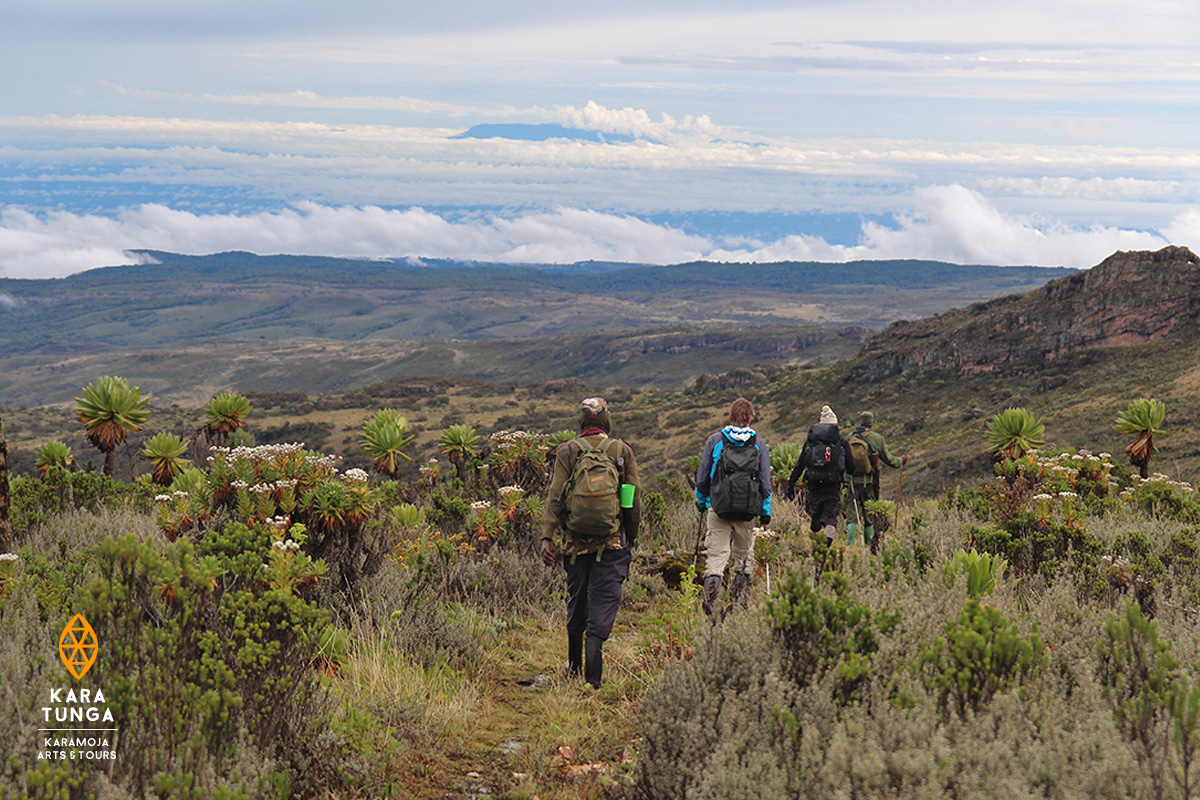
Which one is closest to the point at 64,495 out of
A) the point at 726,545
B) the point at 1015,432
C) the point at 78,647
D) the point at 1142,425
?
the point at 78,647

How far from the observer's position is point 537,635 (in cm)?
630

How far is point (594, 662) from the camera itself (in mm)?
5066

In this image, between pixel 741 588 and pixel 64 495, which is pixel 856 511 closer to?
pixel 741 588

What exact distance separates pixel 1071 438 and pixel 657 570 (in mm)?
22958

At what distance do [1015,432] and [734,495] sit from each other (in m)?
6.92

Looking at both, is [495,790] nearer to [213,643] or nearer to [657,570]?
[213,643]

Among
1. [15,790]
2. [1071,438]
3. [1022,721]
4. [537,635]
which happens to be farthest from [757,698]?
[1071,438]

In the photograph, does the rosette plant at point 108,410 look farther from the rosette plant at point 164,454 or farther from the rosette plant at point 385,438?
the rosette plant at point 385,438

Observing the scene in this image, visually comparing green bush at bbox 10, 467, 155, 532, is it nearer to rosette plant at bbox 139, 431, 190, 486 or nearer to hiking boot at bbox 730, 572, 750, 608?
rosette plant at bbox 139, 431, 190, 486

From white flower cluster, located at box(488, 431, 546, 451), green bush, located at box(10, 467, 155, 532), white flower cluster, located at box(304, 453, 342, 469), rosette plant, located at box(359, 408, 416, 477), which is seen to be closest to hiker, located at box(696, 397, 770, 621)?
white flower cluster, located at box(304, 453, 342, 469)

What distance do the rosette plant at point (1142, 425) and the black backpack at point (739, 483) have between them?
7828 mm

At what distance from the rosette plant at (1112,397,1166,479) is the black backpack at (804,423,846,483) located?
5696mm

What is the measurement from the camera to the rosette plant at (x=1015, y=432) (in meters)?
10.9

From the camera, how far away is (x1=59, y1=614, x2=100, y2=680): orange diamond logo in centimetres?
306
